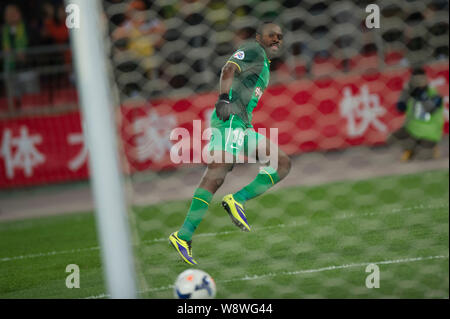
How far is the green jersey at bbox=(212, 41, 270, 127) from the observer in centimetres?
519

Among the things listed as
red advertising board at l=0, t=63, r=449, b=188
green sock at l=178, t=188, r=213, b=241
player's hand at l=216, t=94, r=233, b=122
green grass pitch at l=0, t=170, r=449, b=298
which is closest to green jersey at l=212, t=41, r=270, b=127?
player's hand at l=216, t=94, r=233, b=122

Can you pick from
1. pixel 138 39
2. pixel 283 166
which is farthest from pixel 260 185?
pixel 138 39

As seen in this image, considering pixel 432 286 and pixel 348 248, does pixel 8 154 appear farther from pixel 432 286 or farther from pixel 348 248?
pixel 432 286

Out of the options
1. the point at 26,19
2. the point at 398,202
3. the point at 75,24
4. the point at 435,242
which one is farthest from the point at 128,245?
the point at 26,19

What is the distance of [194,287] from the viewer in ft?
13.1

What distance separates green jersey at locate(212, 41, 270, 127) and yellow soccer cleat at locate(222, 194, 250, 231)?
661mm

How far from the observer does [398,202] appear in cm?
715

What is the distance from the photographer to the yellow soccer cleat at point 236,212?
5.09 metres

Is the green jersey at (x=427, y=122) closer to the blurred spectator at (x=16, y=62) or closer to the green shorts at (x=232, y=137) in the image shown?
the green shorts at (x=232, y=137)

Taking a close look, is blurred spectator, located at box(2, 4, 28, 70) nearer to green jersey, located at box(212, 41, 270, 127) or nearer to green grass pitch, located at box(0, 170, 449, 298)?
green grass pitch, located at box(0, 170, 449, 298)

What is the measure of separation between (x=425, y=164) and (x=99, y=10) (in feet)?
24.6

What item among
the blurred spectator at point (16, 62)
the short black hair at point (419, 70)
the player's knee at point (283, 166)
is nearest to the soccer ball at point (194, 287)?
the player's knee at point (283, 166)

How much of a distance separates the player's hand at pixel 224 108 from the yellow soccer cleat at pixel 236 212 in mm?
688

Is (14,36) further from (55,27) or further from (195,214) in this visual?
(195,214)
